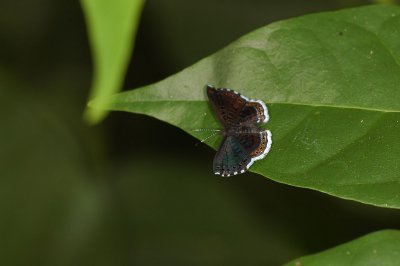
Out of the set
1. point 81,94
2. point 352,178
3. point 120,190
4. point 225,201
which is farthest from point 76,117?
point 352,178

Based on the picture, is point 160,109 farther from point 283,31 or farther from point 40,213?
point 40,213

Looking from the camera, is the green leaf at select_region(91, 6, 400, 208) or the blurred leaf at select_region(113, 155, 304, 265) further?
the blurred leaf at select_region(113, 155, 304, 265)

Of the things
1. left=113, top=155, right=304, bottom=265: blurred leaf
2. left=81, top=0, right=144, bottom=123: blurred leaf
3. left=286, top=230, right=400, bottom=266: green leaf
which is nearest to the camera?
left=81, top=0, right=144, bottom=123: blurred leaf

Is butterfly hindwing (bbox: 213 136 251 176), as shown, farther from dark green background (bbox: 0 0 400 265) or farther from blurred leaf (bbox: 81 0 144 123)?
dark green background (bbox: 0 0 400 265)

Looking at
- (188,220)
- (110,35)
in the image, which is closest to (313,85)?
(110,35)

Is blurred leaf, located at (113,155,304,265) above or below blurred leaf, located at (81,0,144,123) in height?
below

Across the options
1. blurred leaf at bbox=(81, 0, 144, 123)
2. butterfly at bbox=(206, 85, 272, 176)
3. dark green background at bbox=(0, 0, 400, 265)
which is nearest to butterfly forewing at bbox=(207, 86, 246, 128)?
butterfly at bbox=(206, 85, 272, 176)
